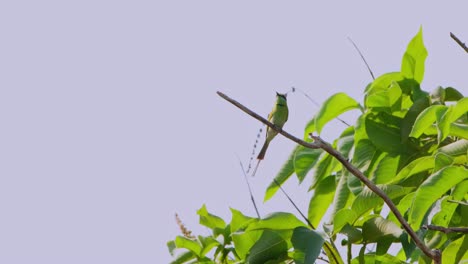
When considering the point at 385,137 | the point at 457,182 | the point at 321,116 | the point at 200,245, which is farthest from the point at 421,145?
the point at 200,245

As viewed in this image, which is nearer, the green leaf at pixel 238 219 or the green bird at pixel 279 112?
the green leaf at pixel 238 219

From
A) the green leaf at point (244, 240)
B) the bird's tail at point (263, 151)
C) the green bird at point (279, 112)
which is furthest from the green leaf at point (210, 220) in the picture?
the green bird at point (279, 112)

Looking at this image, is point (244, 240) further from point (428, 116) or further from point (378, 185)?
point (428, 116)

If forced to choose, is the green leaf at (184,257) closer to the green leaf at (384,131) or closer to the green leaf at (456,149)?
the green leaf at (384,131)

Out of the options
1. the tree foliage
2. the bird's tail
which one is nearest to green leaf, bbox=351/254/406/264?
the tree foliage

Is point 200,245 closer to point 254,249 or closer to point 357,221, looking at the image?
point 254,249

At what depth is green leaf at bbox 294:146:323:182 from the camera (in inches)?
143

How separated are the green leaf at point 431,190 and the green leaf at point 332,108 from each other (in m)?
0.67

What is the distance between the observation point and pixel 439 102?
3590mm

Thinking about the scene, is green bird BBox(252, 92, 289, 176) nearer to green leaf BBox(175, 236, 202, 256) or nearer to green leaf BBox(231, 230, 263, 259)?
green leaf BBox(175, 236, 202, 256)

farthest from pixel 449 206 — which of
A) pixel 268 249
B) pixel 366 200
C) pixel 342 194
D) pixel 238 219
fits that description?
pixel 238 219

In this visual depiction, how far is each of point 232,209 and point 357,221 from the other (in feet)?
1.56

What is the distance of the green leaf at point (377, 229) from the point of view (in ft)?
10.4

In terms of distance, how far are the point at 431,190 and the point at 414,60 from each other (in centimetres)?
92
